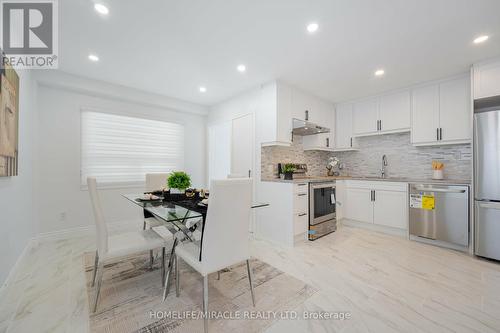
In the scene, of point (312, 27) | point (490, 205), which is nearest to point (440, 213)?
point (490, 205)

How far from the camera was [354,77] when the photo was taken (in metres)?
3.13

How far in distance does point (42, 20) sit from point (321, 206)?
4064mm

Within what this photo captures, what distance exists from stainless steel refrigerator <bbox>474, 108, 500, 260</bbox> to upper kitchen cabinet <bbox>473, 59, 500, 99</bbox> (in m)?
0.27

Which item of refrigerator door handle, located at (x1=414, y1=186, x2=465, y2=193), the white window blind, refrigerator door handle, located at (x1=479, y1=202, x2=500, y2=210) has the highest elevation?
the white window blind

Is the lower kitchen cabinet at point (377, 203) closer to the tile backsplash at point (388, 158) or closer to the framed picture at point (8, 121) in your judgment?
the tile backsplash at point (388, 158)

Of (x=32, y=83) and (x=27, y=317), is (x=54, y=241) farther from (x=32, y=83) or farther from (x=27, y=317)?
(x=32, y=83)

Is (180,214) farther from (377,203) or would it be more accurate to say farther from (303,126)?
(377,203)

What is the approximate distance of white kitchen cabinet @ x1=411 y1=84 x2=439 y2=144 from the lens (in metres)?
3.20

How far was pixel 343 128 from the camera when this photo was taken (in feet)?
14.2

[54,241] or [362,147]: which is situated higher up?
[362,147]

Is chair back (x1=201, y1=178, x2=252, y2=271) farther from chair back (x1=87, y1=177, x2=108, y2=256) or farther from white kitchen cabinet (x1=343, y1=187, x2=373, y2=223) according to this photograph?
white kitchen cabinet (x1=343, y1=187, x2=373, y2=223)

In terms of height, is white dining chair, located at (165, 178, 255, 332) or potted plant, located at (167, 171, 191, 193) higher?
potted plant, located at (167, 171, 191, 193)

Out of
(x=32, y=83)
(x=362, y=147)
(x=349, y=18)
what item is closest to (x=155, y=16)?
(x=349, y=18)

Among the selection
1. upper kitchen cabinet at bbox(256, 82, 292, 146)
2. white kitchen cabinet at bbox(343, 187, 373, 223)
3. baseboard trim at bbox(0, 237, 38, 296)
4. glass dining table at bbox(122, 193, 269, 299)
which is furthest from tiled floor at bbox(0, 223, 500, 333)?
upper kitchen cabinet at bbox(256, 82, 292, 146)
